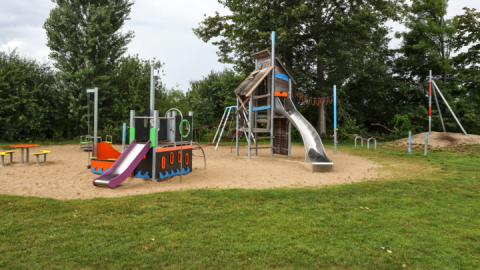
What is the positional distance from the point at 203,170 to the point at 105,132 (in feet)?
43.5

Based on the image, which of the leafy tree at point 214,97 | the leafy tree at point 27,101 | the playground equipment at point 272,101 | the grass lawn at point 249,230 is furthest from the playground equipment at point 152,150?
the leafy tree at point 214,97

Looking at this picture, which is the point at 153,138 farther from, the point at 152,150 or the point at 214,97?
the point at 214,97

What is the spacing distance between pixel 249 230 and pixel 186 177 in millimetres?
4656

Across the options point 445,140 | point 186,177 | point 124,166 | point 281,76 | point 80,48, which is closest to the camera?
point 124,166

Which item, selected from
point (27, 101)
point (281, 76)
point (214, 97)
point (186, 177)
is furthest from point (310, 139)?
point (27, 101)

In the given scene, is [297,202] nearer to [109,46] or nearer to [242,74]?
[242,74]

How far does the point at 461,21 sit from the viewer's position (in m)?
23.8

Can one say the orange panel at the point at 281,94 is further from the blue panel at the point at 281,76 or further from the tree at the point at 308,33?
the tree at the point at 308,33

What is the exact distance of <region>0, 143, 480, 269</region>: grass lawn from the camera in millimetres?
3535

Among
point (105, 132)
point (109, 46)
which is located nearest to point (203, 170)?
point (105, 132)

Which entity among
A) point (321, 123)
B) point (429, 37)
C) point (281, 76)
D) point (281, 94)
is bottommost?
point (321, 123)

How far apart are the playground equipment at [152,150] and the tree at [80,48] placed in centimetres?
1312

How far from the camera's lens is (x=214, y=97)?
25.8 meters

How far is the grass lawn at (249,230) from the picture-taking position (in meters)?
3.54
